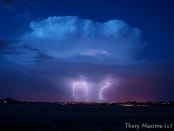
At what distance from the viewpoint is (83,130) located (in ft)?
155

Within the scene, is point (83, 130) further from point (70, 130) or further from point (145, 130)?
point (145, 130)

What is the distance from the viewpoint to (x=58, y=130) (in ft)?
147

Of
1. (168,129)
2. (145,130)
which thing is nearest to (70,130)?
(145,130)

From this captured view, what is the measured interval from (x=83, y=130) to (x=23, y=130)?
9.95 m

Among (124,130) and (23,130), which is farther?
(124,130)

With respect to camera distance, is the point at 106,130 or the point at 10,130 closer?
the point at 10,130

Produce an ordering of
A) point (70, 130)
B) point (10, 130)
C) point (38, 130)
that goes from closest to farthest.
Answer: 1. point (10, 130)
2. point (38, 130)
3. point (70, 130)

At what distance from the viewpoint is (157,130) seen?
46.5 meters

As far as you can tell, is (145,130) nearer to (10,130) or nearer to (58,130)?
(58,130)

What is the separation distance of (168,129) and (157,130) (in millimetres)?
1462

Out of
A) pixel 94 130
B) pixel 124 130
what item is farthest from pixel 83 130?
pixel 124 130

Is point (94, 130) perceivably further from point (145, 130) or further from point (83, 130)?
point (145, 130)

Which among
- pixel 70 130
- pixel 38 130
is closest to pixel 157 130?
pixel 70 130

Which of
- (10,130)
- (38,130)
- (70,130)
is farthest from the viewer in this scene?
(70,130)
